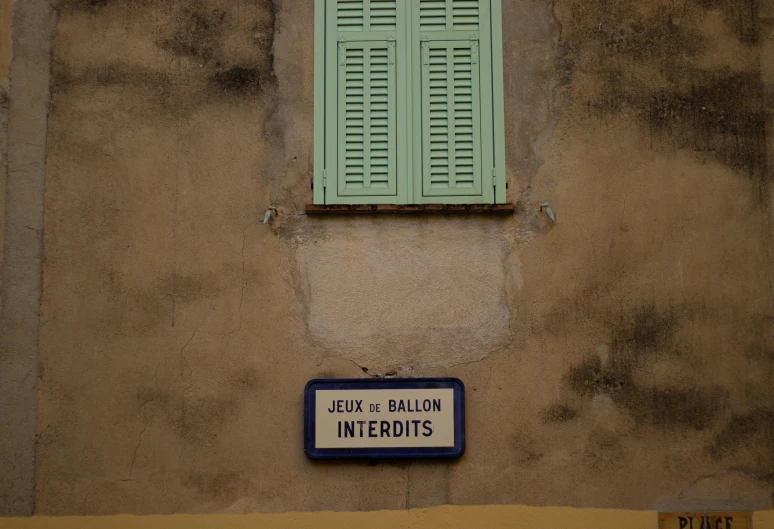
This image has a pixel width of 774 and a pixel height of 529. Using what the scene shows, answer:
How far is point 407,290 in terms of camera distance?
6.09 metres

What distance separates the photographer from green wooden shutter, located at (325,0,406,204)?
6.19m

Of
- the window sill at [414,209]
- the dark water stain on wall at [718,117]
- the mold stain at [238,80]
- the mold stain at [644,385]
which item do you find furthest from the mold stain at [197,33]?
the mold stain at [644,385]

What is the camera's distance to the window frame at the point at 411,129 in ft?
20.2

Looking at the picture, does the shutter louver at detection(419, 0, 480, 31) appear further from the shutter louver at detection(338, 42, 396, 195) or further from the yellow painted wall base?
the yellow painted wall base

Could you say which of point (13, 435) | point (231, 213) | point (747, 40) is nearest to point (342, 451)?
point (231, 213)

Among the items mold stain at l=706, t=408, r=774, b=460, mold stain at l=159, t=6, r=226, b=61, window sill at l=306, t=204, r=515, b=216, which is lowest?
mold stain at l=706, t=408, r=774, b=460

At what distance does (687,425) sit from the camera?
5.95 meters

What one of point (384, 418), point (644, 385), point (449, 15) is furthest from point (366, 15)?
point (644, 385)

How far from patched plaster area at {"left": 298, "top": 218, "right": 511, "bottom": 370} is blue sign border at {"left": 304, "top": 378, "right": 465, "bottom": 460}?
0.41 ft

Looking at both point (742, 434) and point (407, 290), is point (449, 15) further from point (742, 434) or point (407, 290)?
point (742, 434)

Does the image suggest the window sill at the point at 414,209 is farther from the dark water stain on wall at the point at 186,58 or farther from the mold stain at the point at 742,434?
the mold stain at the point at 742,434

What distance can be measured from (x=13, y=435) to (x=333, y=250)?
232 cm

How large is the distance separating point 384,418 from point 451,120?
1973mm

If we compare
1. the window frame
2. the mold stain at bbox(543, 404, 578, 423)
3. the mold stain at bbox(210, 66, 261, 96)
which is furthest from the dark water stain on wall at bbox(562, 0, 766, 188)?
the mold stain at bbox(210, 66, 261, 96)
